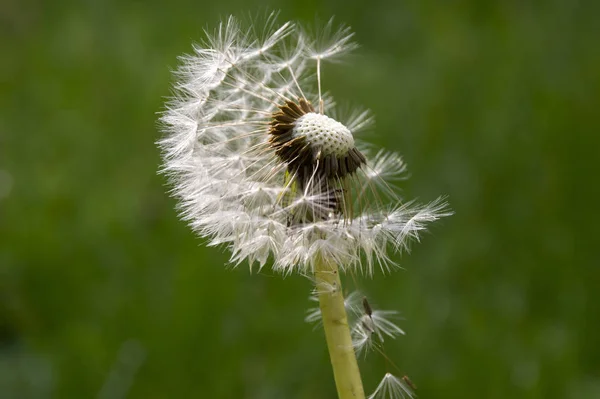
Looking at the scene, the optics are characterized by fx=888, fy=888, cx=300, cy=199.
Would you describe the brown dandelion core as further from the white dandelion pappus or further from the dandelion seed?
the dandelion seed

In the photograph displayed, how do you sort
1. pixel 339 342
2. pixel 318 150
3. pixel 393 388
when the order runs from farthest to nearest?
pixel 393 388 → pixel 318 150 → pixel 339 342

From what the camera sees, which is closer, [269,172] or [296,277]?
[269,172]

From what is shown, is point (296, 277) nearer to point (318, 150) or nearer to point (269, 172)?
point (269, 172)

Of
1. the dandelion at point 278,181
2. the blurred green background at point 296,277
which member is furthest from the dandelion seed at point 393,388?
the blurred green background at point 296,277

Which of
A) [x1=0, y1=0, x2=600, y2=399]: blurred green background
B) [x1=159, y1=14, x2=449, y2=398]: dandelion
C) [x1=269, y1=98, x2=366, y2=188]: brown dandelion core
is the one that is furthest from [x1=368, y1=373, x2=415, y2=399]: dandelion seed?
[x1=0, y1=0, x2=600, y2=399]: blurred green background

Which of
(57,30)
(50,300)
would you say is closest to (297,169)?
(50,300)

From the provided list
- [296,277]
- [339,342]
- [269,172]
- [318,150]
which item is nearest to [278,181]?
[269,172]

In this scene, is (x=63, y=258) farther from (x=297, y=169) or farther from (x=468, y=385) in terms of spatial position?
(x=297, y=169)

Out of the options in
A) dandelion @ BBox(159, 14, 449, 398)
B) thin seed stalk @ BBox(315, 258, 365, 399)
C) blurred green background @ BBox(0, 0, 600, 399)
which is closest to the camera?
thin seed stalk @ BBox(315, 258, 365, 399)
